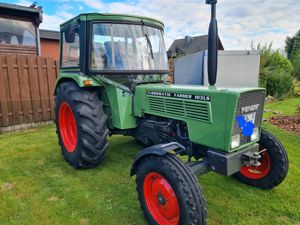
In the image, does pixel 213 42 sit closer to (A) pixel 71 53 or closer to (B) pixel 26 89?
(A) pixel 71 53

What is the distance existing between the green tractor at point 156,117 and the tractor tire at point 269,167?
1cm

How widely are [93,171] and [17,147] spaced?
6.91ft

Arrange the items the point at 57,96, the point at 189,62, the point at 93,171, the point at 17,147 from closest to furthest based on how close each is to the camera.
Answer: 1. the point at 93,171
2. the point at 57,96
3. the point at 17,147
4. the point at 189,62

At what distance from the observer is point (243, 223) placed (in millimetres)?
2416

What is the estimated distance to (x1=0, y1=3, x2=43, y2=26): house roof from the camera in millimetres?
7730

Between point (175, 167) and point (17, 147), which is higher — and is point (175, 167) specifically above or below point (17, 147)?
above

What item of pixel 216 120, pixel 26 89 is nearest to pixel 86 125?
pixel 216 120

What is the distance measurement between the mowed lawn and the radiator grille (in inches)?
41.5

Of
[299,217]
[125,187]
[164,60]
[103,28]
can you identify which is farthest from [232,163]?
[103,28]

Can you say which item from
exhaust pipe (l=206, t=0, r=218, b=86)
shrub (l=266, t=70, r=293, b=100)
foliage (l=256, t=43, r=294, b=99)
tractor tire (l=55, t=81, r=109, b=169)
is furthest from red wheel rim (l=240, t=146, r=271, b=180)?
shrub (l=266, t=70, r=293, b=100)

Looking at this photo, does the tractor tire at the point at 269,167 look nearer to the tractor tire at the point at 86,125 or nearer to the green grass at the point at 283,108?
the tractor tire at the point at 86,125

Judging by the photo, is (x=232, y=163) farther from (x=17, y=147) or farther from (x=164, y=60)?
(x=17, y=147)

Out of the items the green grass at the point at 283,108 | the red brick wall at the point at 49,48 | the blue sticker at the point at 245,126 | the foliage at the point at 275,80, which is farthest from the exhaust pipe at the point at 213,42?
the red brick wall at the point at 49,48

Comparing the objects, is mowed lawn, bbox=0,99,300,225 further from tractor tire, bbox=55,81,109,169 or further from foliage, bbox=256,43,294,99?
foliage, bbox=256,43,294,99
